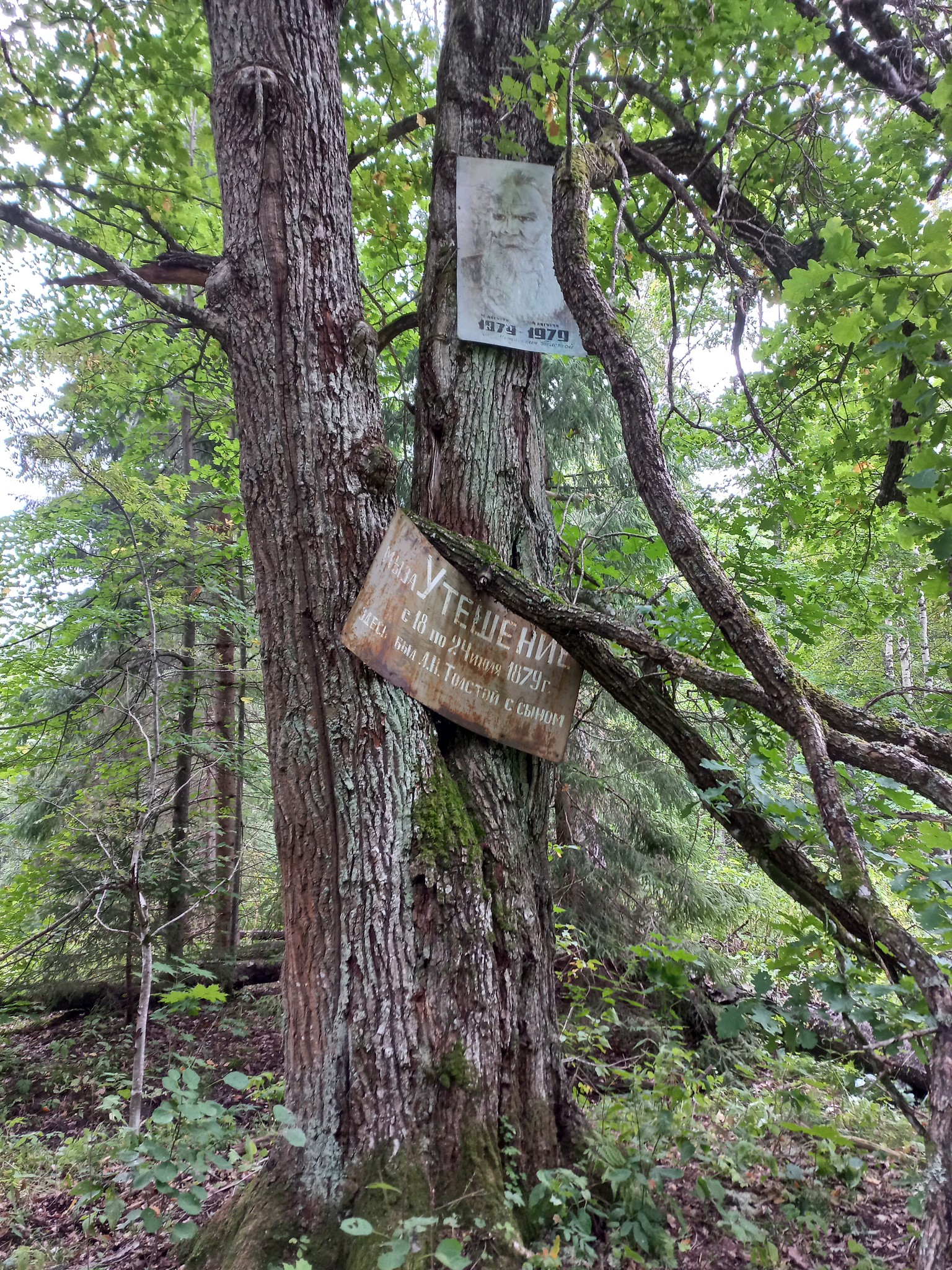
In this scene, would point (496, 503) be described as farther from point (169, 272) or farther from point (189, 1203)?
point (189, 1203)

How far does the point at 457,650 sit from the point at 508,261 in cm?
175

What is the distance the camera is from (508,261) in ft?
9.66

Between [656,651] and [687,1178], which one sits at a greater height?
[656,651]

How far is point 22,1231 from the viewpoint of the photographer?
8.34 ft

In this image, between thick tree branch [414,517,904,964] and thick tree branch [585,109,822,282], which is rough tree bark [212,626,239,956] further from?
thick tree branch [585,109,822,282]

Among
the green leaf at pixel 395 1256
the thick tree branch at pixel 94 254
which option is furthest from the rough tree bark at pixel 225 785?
the green leaf at pixel 395 1256

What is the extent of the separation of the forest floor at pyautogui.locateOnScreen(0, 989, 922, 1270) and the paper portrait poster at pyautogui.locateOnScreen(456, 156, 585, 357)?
2.73m

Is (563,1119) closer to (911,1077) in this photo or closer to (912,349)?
(911,1077)

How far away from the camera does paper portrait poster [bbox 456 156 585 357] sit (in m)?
2.86

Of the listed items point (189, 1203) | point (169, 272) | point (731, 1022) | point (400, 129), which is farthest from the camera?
point (400, 129)

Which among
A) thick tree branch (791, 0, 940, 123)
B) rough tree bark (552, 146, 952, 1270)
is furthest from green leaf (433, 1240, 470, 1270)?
thick tree branch (791, 0, 940, 123)

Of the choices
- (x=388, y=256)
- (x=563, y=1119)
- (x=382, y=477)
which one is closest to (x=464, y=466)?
(x=382, y=477)

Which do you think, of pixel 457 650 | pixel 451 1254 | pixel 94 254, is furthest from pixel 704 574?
pixel 94 254

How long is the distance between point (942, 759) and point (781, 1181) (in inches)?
60.7
